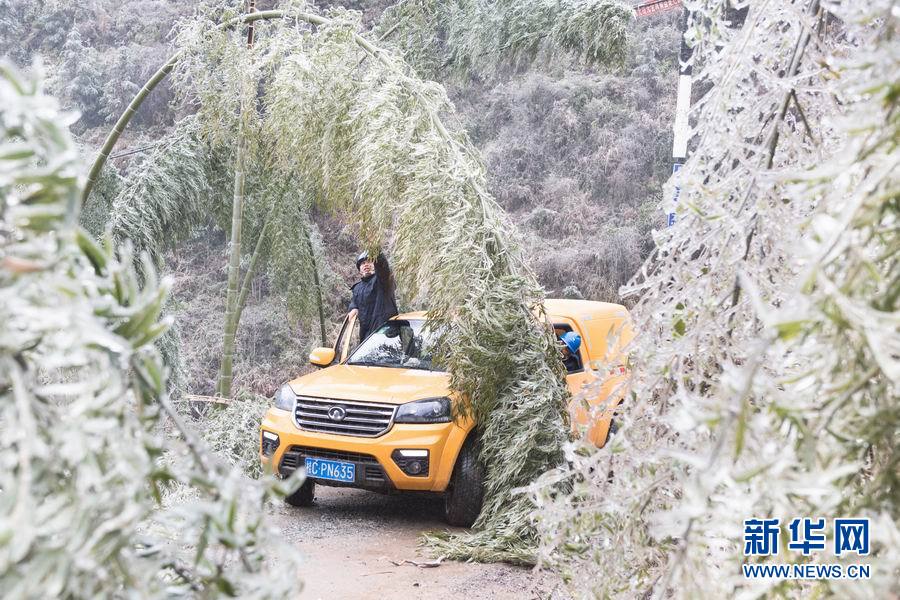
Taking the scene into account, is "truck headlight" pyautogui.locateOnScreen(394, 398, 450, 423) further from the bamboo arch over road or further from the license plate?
the bamboo arch over road

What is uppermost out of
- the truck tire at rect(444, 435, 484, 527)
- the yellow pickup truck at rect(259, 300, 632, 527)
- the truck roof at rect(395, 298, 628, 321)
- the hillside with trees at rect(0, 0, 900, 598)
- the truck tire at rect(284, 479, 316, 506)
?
the hillside with trees at rect(0, 0, 900, 598)

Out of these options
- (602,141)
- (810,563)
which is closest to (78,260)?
(810,563)

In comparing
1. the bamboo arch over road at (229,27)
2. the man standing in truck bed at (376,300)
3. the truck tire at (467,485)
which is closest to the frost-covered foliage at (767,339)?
the truck tire at (467,485)

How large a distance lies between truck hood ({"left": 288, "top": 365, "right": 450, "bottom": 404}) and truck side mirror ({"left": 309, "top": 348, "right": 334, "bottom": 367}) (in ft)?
0.81

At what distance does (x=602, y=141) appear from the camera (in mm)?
20594

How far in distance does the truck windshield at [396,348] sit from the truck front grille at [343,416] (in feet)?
2.28

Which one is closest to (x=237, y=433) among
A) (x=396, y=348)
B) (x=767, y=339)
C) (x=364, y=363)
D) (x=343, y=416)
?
(x=364, y=363)

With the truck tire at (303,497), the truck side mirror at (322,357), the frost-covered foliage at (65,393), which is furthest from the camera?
the truck side mirror at (322,357)

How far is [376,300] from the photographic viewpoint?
792cm

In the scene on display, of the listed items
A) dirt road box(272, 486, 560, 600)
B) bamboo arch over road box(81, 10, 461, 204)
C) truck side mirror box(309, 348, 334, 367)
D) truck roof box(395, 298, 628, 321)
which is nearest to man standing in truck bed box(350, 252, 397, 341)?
truck roof box(395, 298, 628, 321)

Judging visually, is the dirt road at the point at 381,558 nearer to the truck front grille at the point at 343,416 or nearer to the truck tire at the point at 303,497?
the truck tire at the point at 303,497

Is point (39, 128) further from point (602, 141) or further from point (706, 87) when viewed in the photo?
point (602, 141)

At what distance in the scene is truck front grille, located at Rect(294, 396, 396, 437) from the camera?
567 cm

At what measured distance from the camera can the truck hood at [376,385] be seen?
18.8 ft
